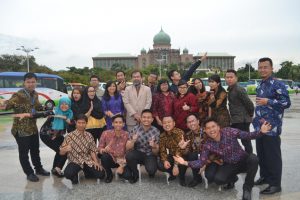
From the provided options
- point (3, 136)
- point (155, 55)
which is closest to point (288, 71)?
point (155, 55)

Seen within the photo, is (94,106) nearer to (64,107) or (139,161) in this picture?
(64,107)

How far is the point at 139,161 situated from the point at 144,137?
0.36 m

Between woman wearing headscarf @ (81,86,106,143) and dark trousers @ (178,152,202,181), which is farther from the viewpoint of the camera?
woman wearing headscarf @ (81,86,106,143)

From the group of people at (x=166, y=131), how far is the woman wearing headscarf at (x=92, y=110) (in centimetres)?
2

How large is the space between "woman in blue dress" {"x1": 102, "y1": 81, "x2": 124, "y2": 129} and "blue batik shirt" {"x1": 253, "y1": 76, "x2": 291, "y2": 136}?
2.34 metres

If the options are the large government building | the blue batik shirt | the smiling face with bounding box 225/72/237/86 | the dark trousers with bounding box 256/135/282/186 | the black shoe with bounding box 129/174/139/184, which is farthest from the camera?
the large government building

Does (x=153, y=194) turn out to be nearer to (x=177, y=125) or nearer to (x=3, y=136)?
(x=177, y=125)

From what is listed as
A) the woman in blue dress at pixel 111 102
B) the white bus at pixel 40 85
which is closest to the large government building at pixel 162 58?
the white bus at pixel 40 85

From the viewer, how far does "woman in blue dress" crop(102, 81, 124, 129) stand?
18.4 feet

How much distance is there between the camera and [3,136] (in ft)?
31.3

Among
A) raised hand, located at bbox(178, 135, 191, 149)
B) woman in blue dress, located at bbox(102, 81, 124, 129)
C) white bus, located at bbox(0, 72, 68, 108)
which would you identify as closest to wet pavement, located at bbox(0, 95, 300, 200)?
raised hand, located at bbox(178, 135, 191, 149)

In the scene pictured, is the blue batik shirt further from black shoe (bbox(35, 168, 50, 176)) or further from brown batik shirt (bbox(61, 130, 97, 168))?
black shoe (bbox(35, 168, 50, 176))

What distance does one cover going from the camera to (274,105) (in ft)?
13.3

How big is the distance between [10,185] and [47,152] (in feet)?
7.56
